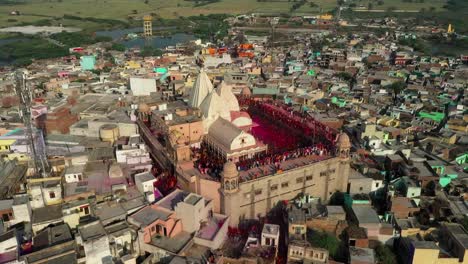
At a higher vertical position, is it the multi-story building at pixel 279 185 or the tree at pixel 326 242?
the multi-story building at pixel 279 185

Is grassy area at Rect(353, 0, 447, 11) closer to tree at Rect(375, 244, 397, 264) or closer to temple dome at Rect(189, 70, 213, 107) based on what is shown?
temple dome at Rect(189, 70, 213, 107)

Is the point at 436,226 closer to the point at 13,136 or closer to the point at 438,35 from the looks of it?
the point at 13,136

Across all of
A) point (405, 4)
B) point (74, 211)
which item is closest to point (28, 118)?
point (74, 211)

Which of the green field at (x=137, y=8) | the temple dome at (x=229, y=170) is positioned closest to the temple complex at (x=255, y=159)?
the temple dome at (x=229, y=170)

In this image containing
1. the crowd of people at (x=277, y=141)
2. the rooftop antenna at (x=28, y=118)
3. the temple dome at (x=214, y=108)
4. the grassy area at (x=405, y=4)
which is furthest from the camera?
the grassy area at (x=405, y=4)

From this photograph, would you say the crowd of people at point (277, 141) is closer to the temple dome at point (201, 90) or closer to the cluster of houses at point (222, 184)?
the cluster of houses at point (222, 184)

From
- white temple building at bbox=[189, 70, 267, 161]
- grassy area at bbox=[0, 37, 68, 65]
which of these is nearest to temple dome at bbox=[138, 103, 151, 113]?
white temple building at bbox=[189, 70, 267, 161]

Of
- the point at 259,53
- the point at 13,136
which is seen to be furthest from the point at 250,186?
the point at 259,53
